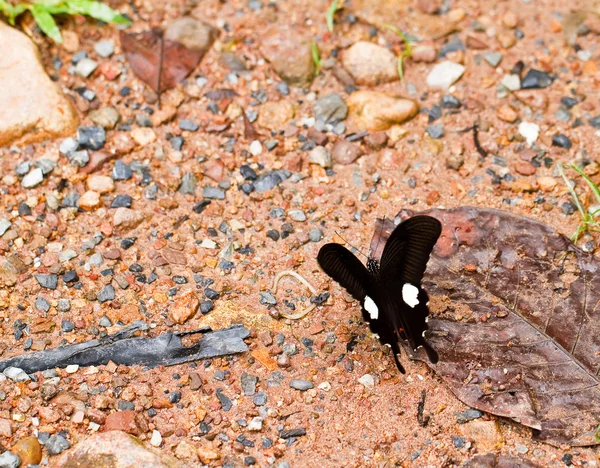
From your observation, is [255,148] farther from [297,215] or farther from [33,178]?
[33,178]

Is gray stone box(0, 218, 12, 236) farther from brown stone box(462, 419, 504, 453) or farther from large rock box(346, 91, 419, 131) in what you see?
brown stone box(462, 419, 504, 453)

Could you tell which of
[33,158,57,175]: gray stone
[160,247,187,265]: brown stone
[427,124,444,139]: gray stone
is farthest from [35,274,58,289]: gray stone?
[427,124,444,139]: gray stone

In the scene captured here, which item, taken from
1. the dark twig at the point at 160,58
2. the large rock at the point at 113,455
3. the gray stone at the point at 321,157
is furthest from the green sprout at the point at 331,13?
the large rock at the point at 113,455

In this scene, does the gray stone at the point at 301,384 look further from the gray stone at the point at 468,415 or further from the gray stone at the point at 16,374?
the gray stone at the point at 16,374

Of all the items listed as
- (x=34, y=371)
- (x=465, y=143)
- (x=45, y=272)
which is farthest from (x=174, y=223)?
(x=465, y=143)

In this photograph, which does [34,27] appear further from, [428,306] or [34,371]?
[428,306]

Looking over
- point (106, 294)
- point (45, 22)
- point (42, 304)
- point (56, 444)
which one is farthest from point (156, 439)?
point (45, 22)
